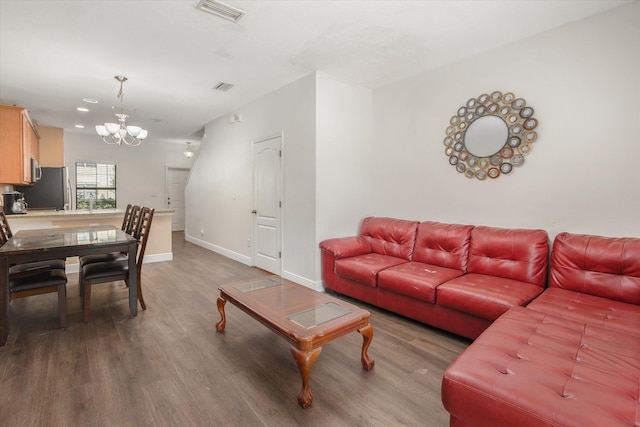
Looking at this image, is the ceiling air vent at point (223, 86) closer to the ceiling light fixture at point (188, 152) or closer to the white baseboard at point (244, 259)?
the white baseboard at point (244, 259)

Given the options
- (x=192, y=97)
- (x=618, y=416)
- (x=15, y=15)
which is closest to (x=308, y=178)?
(x=192, y=97)

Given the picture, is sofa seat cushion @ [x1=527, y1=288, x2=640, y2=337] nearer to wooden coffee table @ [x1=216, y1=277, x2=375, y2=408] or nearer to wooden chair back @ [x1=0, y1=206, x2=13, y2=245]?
wooden coffee table @ [x1=216, y1=277, x2=375, y2=408]

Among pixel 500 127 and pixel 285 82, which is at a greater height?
pixel 285 82

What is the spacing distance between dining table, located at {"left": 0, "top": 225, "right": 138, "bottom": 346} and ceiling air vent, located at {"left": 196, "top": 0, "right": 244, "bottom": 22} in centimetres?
213

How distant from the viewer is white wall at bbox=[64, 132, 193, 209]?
743 centimetres

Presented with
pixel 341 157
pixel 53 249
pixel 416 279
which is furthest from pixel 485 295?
pixel 53 249

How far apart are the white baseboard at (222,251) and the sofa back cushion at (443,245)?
2.88 meters

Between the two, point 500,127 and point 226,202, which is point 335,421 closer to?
point 500,127

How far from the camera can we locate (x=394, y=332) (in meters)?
2.73

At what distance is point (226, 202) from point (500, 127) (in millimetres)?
4558

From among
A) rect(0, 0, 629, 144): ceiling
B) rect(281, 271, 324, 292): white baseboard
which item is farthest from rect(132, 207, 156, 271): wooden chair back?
rect(281, 271, 324, 292): white baseboard

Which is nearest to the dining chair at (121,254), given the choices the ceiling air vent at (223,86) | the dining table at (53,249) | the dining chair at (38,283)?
the dining table at (53,249)

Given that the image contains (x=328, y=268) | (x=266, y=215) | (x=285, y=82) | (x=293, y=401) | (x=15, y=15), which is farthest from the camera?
(x=266, y=215)

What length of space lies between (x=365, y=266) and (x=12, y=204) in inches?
207
